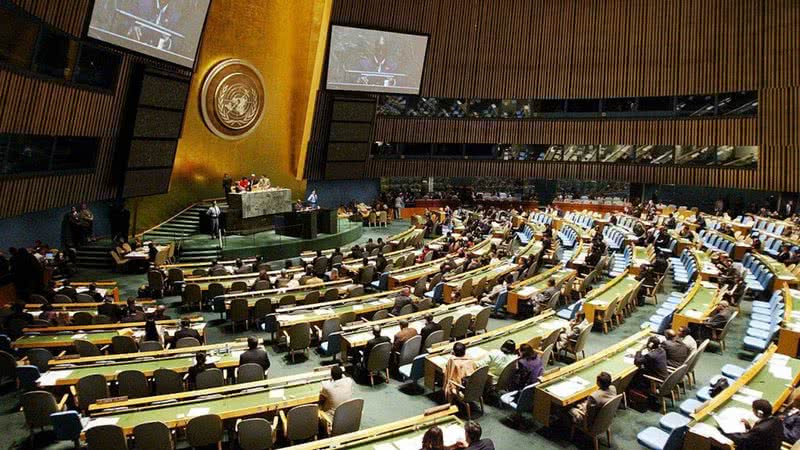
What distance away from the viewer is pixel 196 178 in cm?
1936

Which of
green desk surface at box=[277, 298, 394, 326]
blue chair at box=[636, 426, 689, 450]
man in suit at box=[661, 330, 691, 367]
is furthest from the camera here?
green desk surface at box=[277, 298, 394, 326]

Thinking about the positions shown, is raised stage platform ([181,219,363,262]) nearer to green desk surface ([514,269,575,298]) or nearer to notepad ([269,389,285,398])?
green desk surface ([514,269,575,298])

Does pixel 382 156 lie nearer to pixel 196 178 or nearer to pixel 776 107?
pixel 196 178

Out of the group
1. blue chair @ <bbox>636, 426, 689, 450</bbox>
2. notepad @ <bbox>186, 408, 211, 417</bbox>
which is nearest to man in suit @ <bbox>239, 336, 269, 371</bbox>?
notepad @ <bbox>186, 408, 211, 417</bbox>

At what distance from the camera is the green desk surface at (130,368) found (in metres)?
6.37

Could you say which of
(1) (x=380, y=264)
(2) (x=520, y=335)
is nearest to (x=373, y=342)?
(2) (x=520, y=335)

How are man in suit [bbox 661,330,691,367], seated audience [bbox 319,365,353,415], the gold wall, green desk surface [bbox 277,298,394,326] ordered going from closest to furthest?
seated audience [bbox 319,365,353,415] < man in suit [bbox 661,330,691,367] < green desk surface [bbox 277,298,394,326] < the gold wall

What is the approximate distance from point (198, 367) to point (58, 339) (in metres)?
3.09

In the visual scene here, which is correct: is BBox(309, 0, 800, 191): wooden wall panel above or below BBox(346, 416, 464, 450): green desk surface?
above

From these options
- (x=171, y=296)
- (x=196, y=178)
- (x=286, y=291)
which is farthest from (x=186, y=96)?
(x=286, y=291)

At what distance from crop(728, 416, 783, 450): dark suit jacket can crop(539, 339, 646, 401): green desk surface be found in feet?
5.72

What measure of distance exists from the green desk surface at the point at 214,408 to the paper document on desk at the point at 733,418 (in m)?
4.35

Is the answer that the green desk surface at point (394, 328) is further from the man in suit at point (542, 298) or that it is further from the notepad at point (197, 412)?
the notepad at point (197, 412)

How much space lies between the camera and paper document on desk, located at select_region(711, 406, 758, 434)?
520 centimetres
